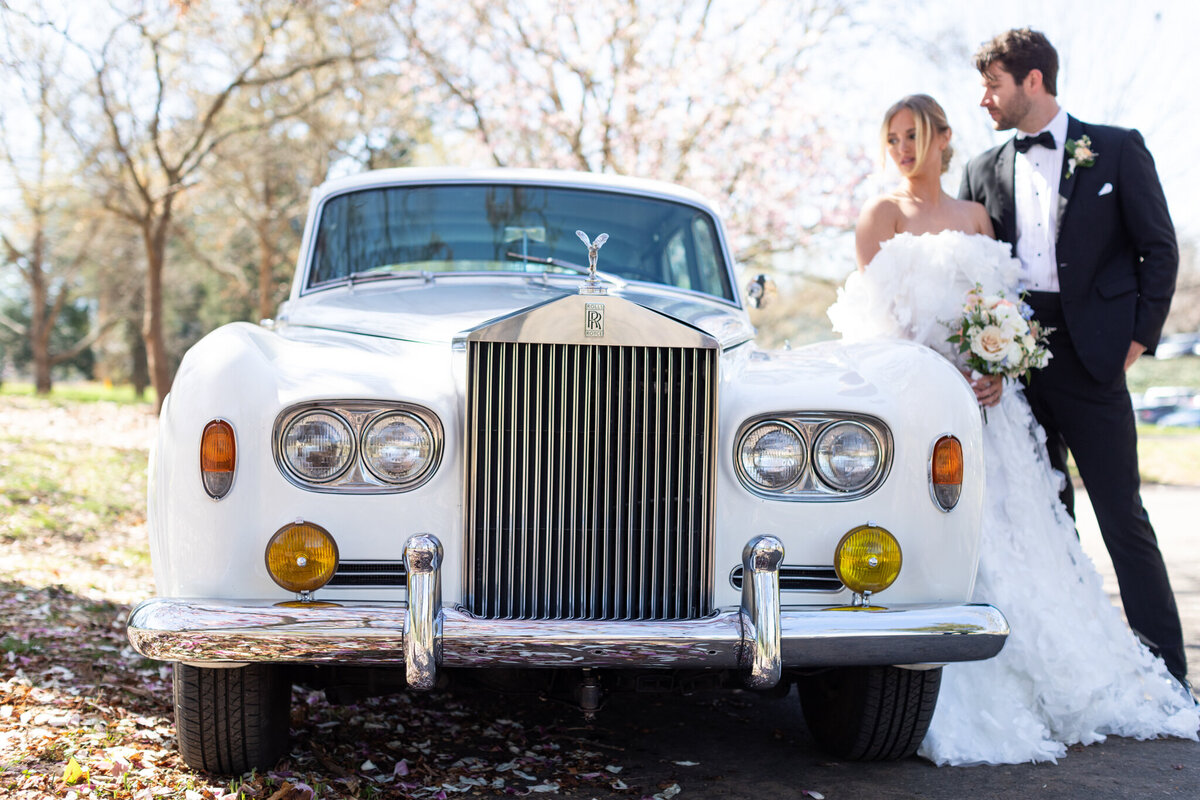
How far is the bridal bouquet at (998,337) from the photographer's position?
3369 millimetres

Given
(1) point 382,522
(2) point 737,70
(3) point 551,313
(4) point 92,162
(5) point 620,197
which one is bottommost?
(1) point 382,522

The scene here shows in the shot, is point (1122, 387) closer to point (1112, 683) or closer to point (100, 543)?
point (1112, 683)

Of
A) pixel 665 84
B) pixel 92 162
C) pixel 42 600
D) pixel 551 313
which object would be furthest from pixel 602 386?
pixel 92 162

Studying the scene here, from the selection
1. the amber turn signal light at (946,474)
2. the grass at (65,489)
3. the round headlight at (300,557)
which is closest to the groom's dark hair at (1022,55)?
the amber turn signal light at (946,474)

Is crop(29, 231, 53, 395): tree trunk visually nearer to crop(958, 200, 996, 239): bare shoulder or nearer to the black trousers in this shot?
crop(958, 200, 996, 239): bare shoulder

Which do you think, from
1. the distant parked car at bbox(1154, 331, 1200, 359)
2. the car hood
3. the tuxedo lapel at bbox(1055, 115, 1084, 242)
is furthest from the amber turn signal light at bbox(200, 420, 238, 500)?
the distant parked car at bbox(1154, 331, 1200, 359)

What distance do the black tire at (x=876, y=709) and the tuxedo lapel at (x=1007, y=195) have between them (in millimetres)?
1943

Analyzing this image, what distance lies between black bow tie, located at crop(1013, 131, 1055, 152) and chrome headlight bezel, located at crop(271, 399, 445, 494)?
2722mm

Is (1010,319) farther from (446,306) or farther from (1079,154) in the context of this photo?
(446,306)

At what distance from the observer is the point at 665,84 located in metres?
14.0

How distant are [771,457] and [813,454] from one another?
4.3 inches

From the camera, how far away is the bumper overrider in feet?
7.31

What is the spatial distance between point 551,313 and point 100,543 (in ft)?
18.8

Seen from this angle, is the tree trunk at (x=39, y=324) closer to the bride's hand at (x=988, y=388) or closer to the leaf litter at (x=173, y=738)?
the leaf litter at (x=173, y=738)
